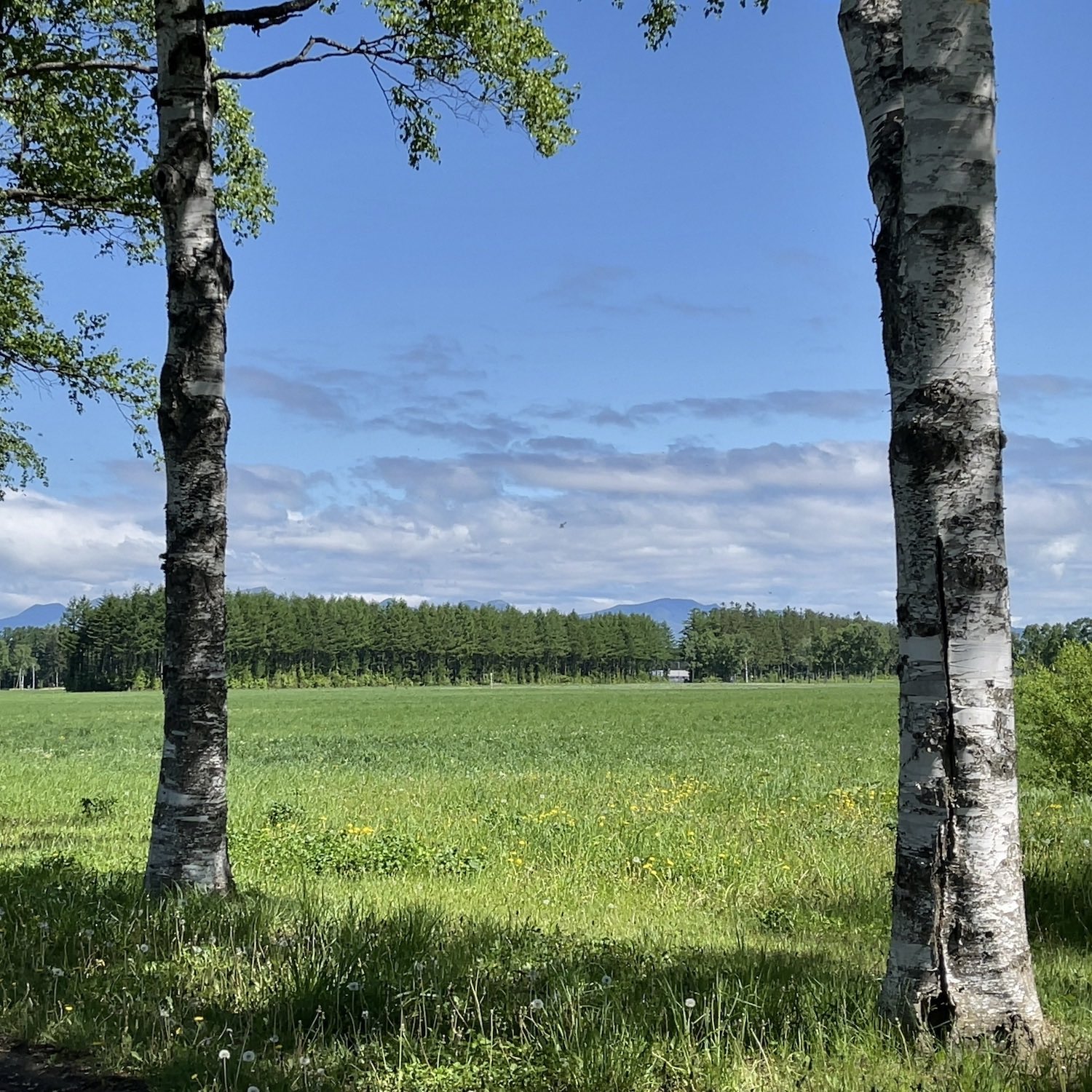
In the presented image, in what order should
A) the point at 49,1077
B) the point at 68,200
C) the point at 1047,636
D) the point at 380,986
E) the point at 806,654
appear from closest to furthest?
the point at 49,1077 → the point at 380,986 → the point at 68,200 → the point at 1047,636 → the point at 806,654

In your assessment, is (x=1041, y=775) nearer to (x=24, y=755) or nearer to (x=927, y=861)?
(x=927, y=861)

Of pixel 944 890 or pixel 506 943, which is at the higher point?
pixel 944 890

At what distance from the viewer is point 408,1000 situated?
4.45 metres

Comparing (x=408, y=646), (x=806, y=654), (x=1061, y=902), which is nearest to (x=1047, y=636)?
(x=806, y=654)

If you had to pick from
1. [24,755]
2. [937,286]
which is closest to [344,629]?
[24,755]

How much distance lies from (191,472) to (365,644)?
522 feet

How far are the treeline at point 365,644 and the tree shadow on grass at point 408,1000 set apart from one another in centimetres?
13739

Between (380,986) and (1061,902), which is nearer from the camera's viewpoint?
(380,986)

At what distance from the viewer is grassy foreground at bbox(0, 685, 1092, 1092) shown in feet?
12.4

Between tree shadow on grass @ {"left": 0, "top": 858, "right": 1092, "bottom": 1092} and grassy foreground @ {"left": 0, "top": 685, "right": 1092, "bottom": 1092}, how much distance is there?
0.02 meters

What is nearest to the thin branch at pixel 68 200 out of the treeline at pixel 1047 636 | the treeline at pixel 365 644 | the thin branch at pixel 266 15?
the thin branch at pixel 266 15

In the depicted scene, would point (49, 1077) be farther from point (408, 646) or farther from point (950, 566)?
point (408, 646)

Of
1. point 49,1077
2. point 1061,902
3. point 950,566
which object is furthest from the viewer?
point 1061,902

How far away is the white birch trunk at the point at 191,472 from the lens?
726 centimetres
